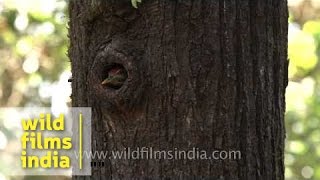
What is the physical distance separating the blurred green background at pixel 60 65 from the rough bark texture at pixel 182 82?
3.12 m

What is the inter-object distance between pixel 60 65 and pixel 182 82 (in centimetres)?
396

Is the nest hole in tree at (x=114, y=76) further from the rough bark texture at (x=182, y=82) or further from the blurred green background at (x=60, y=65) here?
the blurred green background at (x=60, y=65)

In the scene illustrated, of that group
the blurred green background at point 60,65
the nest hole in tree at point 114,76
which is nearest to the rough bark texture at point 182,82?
the nest hole in tree at point 114,76

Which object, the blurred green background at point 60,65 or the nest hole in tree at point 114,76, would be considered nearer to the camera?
the nest hole in tree at point 114,76

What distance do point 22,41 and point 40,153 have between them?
208 centimetres

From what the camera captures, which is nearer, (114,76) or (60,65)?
(114,76)

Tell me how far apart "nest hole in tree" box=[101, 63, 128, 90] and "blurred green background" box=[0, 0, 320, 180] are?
10.3 ft

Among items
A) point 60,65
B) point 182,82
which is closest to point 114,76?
point 182,82

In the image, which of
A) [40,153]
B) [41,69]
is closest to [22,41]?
[41,69]

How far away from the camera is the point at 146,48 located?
6.18 ft

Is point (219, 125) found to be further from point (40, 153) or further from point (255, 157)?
point (40, 153)

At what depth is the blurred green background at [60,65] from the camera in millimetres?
5230

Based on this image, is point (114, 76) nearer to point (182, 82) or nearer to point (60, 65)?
point (182, 82)

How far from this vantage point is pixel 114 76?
1.87 meters
